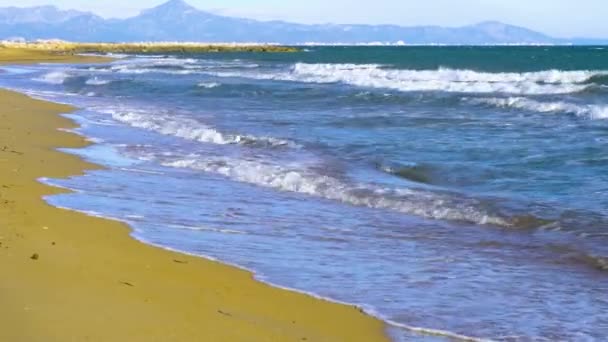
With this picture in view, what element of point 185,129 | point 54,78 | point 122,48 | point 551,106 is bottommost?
point 54,78

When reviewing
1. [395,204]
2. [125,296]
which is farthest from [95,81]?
[125,296]

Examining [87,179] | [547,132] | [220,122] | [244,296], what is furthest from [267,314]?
[220,122]

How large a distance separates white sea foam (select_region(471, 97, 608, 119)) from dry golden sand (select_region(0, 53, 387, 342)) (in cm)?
1672

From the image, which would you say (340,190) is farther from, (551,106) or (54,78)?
(54,78)

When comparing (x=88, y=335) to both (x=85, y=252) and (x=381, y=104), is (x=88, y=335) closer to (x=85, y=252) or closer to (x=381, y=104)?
(x=85, y=252)

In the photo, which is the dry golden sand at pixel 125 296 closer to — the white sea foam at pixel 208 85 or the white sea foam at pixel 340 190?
the white sea foam at pixel 340 190

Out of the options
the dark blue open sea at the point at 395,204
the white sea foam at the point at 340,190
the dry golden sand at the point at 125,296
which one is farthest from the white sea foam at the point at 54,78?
the dry golden sand at the point at 125,296

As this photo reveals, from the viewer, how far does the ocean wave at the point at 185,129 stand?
677 inches

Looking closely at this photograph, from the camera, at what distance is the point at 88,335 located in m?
4.85

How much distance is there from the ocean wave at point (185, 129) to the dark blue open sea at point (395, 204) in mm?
53

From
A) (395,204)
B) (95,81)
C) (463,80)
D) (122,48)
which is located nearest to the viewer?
(395,204)

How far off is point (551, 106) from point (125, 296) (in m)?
20.5

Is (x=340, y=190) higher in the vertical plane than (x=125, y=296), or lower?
lower

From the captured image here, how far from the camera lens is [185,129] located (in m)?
19.2
